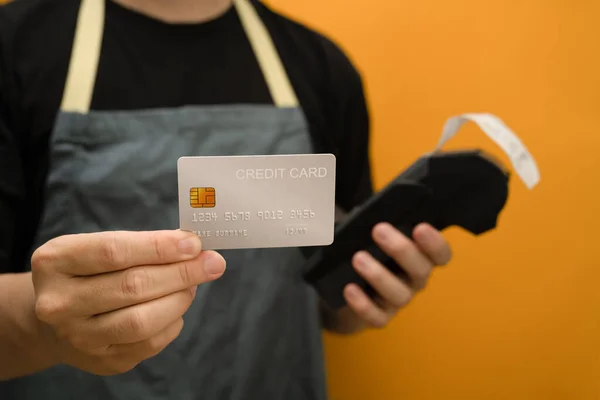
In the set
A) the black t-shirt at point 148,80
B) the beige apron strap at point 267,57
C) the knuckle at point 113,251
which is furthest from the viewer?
the beige apron strap at point 267,57

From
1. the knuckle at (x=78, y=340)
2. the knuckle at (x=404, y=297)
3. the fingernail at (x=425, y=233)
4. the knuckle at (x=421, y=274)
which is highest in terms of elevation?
the fingernail at (x=425, y=233)

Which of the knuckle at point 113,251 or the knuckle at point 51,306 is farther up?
the knuckle at point 113,251

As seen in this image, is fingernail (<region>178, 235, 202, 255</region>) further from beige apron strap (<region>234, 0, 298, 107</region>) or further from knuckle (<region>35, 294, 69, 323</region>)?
beige apron strap (<region>234, 0, 298, 107</region>)

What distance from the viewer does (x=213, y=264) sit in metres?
0.36

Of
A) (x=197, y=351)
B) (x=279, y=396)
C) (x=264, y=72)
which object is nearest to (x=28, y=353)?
(x=197, y=351)

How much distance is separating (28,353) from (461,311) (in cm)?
62

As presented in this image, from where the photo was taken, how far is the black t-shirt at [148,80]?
1.65 ft

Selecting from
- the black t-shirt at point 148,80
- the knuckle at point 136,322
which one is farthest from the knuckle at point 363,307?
the knuckle at point 136,322

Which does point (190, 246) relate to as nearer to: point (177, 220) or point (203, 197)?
point (203, 197)

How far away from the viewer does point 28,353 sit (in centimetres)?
43

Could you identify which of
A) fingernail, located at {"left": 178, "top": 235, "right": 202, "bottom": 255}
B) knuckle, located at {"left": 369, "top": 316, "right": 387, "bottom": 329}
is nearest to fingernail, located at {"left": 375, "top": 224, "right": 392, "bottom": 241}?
knuckle, located at {"left": 369, "top": 316, "right": 387, "bottom": 329}

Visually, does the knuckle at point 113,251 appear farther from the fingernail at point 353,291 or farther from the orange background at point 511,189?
the orange background at point 511,189

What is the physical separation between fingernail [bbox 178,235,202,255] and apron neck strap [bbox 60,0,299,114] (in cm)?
26

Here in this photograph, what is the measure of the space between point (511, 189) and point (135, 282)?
60 cm
